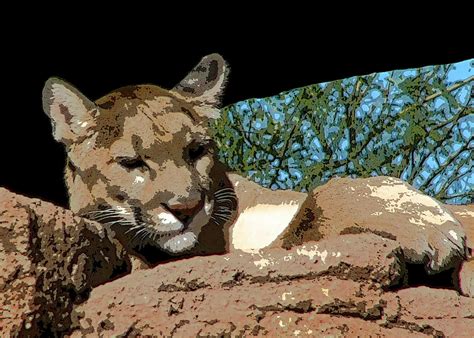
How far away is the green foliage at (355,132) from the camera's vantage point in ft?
18.0

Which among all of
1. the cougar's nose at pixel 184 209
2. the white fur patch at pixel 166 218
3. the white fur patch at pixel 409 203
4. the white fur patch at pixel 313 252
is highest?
the white fur patch at pixel 409 203

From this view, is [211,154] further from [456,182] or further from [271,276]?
[456,182]

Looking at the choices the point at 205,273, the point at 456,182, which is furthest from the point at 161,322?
the point at 456,182

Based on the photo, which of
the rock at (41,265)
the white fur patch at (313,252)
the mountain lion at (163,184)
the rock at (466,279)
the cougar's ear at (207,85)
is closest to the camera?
the rock at (41,265)

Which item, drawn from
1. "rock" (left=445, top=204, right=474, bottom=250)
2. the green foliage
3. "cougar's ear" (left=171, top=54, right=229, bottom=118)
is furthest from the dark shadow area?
the green foliage

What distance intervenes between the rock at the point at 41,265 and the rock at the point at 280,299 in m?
0.05

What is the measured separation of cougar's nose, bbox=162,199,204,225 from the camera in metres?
2.41

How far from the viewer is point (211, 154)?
2.72m

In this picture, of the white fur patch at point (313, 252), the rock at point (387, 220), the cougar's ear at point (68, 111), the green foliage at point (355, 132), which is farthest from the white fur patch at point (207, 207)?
the green foliage at point (355, 132)

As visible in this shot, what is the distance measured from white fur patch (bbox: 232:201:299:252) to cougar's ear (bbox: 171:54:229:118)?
371 millimetres

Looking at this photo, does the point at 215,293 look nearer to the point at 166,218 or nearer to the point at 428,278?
the point at 428,278

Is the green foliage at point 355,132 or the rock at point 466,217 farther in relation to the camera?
the green foliage at point 355,132

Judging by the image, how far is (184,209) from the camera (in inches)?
95.4

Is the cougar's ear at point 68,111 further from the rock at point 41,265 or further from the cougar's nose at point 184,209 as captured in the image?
the rock at point 41,265
